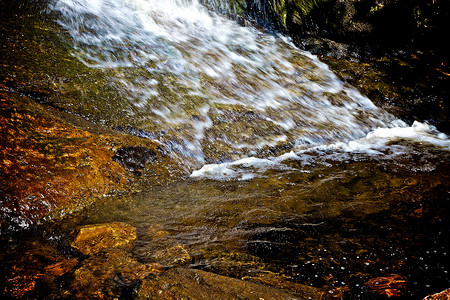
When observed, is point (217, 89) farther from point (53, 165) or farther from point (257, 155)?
point (53, 165)

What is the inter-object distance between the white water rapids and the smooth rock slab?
1.60 metres

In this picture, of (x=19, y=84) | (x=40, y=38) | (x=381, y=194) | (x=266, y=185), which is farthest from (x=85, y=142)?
(x=381, y=194)

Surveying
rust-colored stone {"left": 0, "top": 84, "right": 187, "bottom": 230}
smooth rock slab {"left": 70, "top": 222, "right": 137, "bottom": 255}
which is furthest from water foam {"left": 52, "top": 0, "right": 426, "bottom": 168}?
smooth rock slab {"left": 70, "top": 222, "right": 137, "bottom": 255}

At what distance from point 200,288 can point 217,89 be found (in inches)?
184

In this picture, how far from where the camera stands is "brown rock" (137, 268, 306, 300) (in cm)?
204

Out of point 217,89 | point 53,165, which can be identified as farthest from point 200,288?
point 217,89

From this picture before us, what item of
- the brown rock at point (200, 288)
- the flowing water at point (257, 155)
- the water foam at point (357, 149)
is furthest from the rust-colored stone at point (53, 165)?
the brown rock at point (200, 288)

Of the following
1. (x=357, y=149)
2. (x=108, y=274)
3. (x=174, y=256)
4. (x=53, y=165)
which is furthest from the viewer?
(x=357, y=149)

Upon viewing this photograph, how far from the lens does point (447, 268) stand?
2.52 m

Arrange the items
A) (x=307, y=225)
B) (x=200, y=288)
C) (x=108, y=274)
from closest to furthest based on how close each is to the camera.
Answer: (x=200, y=288)
(x=108, y=274)
(x=307, y=225)

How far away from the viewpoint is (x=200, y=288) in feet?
6.86

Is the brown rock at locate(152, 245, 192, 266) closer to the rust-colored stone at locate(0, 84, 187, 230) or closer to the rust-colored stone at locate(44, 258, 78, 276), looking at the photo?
the rust-colored stone at locate(44, 258, 78, 276)

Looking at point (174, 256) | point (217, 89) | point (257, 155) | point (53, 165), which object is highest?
point (217, 89)

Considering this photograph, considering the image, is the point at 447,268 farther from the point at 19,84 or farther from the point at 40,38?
the point at 40,38
